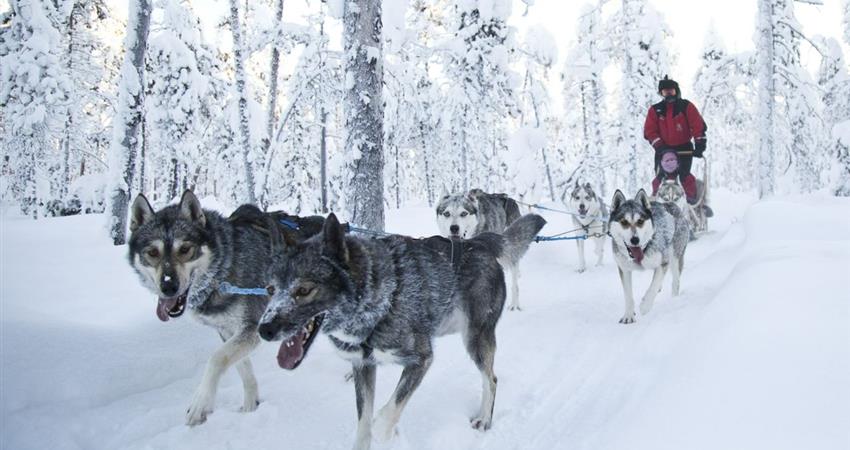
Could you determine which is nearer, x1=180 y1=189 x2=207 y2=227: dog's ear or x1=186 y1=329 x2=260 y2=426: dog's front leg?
x1=186 y1=329 x2=260 y2=426: dog's front leg

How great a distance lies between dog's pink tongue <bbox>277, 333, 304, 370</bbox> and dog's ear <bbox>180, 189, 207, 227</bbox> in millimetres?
1500

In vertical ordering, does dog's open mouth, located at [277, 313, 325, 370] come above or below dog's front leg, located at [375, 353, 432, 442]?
above

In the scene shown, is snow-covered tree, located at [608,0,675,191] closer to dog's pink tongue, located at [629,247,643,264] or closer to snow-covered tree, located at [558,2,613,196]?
snow-covered tree, located at [558,2,613,196]

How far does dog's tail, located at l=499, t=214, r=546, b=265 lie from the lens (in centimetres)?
422

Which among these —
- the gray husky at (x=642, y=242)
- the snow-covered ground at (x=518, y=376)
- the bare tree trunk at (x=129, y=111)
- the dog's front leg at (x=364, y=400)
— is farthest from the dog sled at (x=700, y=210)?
the bare tree trunk at (x=129, y=111)

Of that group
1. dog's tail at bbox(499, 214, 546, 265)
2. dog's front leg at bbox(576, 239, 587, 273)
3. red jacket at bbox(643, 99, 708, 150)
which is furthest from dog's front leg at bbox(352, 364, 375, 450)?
red jacket at bbox(643, 99, 708, 150)

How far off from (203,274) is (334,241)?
1348mm

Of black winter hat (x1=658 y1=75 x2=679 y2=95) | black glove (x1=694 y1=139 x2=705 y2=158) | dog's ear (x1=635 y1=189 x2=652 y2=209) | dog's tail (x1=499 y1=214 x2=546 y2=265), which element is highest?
black winter hat (x1=658 y1=75 x2=679 y2=95)

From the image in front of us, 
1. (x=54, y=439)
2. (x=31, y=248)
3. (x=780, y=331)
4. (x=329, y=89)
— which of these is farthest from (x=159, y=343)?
(x=329, y=89)

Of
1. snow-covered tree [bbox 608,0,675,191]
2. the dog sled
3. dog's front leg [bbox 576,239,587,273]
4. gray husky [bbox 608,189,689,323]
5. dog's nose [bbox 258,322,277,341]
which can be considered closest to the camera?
dog's nose [bbox 258,322,277,341]

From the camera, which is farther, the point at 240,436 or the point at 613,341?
the point at 613,341

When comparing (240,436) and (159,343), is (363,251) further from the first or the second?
(159,343)

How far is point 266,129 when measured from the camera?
16.4 meters

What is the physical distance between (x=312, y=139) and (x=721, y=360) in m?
29.7
